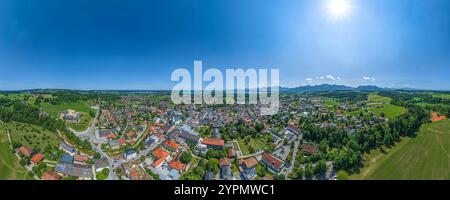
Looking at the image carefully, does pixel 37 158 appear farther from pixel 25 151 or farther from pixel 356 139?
pixel 356 139

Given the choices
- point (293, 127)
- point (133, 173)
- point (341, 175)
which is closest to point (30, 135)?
point (133, 173)

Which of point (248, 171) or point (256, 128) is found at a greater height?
point (256, 128)

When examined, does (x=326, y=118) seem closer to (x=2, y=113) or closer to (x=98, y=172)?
(x=98, y=172)
